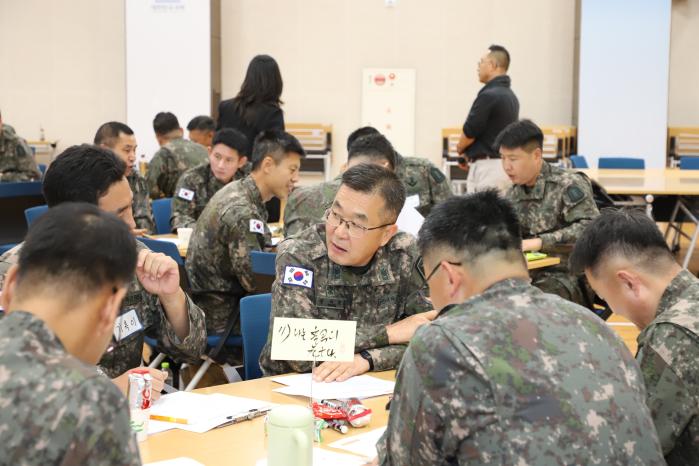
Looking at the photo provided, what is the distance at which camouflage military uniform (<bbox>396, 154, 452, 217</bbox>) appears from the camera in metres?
5.20

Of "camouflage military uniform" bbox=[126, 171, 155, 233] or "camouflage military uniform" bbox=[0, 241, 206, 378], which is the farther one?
"camouflage military uniform" bbox=[126, 171, 155, 233]

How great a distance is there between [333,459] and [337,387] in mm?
525

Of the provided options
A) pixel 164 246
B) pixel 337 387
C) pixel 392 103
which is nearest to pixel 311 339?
pixel 337 387

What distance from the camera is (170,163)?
23.1ft

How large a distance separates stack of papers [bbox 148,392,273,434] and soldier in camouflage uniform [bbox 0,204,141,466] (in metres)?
0.96

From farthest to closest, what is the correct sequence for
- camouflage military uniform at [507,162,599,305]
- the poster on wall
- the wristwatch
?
the poster on wall → camouflage military uniform at [507,162,599,305] → the wristwatch

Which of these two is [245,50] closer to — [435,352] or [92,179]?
[92,179]

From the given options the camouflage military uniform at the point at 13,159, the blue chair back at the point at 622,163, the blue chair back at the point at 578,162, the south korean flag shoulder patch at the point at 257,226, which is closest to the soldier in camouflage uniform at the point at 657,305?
the south korean flag shoulder patch at the point at 257,226

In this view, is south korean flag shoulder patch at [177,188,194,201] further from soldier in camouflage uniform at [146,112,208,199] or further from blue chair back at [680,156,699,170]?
blue chair back at [680,156,699,170]

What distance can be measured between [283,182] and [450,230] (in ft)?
9.75

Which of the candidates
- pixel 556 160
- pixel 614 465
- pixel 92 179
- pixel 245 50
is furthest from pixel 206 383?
pixel 245 50

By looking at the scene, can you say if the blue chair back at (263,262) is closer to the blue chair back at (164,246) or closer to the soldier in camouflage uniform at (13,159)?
the blue chair back at (164,246)

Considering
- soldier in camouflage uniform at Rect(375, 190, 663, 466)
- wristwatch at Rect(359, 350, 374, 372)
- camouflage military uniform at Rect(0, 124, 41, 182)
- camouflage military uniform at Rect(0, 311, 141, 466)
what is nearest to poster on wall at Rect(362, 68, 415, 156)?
camouflage military uniform at Rect(0, 124, 41, 182)

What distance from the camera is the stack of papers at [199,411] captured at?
2254 millimetres
